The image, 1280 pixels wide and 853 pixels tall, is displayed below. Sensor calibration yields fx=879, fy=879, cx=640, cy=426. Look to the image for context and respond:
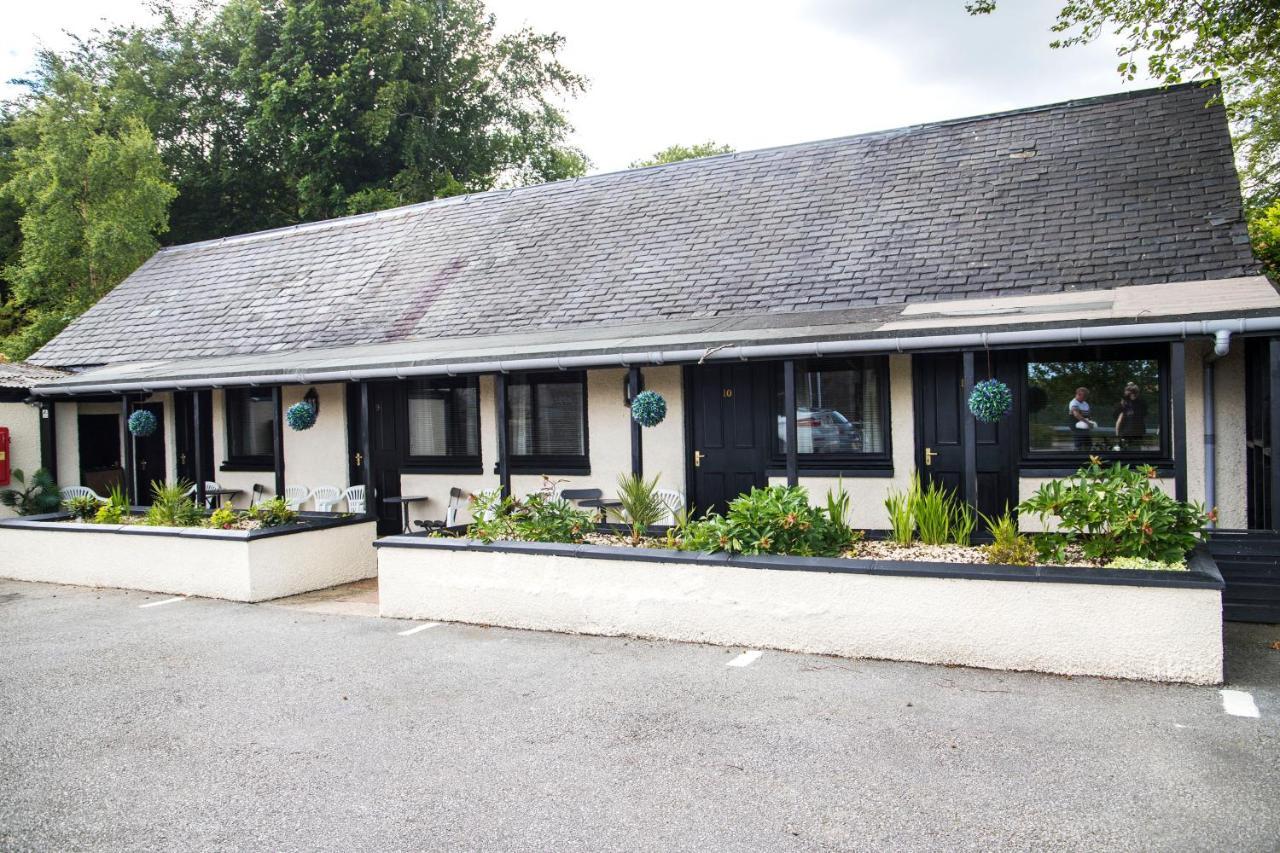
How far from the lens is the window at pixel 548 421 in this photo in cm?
1058

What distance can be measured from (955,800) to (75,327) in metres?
16.3

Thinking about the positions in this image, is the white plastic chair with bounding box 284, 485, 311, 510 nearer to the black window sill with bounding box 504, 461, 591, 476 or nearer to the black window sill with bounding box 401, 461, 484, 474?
the black window sill with bounding box 401, 461, 484, 474

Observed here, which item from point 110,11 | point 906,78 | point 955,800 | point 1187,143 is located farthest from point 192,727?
point 110,11

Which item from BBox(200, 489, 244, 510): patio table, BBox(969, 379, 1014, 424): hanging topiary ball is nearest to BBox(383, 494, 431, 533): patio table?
BBox(200, 489, 244, 510): patio table

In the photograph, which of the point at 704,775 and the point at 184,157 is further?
the point at 184,157

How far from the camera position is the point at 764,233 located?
10.9 meters

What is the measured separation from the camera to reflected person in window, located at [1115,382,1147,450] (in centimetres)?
817

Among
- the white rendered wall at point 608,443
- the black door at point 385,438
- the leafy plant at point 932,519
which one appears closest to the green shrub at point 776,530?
the leafy plant at point 932,519

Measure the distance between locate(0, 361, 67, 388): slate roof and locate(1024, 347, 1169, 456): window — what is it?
12.3 metres

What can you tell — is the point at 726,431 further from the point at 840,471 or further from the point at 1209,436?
the point at 1209,436

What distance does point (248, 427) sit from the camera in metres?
12.9

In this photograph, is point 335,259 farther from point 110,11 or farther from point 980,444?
point 110,11

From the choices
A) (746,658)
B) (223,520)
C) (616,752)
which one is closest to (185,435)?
(223,520)

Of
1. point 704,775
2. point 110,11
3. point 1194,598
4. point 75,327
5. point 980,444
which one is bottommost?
point 704,775
